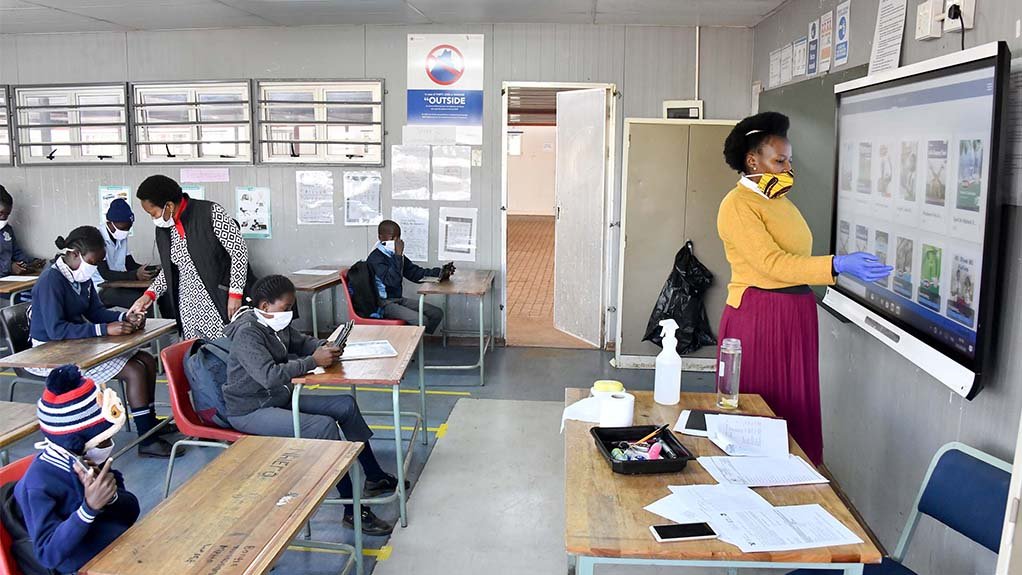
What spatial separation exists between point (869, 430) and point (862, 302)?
60 cm

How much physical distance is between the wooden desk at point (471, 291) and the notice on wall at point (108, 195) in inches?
116

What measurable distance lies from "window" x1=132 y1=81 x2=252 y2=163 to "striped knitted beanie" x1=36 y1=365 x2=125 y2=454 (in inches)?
183

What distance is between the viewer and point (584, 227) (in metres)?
6.00

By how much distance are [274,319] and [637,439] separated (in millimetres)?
1678

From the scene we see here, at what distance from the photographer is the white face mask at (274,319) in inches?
117

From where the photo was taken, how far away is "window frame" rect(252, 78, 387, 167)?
5.97 m

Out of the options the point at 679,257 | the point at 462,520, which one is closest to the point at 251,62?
the point at 679,257

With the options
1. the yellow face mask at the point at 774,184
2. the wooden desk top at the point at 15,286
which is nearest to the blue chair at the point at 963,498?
the yellow face mask at the point at 774,184

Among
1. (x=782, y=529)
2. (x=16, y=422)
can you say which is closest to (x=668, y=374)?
(x=782, y=529)

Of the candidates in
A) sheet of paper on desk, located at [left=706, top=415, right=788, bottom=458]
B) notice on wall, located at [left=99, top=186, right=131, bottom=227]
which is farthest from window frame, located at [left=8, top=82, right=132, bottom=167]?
sheet of paper on desk, located at [left=706, top=415, right=788, bottom=458]

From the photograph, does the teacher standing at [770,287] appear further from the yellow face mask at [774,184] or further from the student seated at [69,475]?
the student seated at [69,475]

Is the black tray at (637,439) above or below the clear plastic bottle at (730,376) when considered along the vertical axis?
below

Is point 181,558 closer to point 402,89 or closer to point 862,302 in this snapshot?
point 862,302

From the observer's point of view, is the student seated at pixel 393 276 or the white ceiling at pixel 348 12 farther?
the student seated at pixel 393 276
